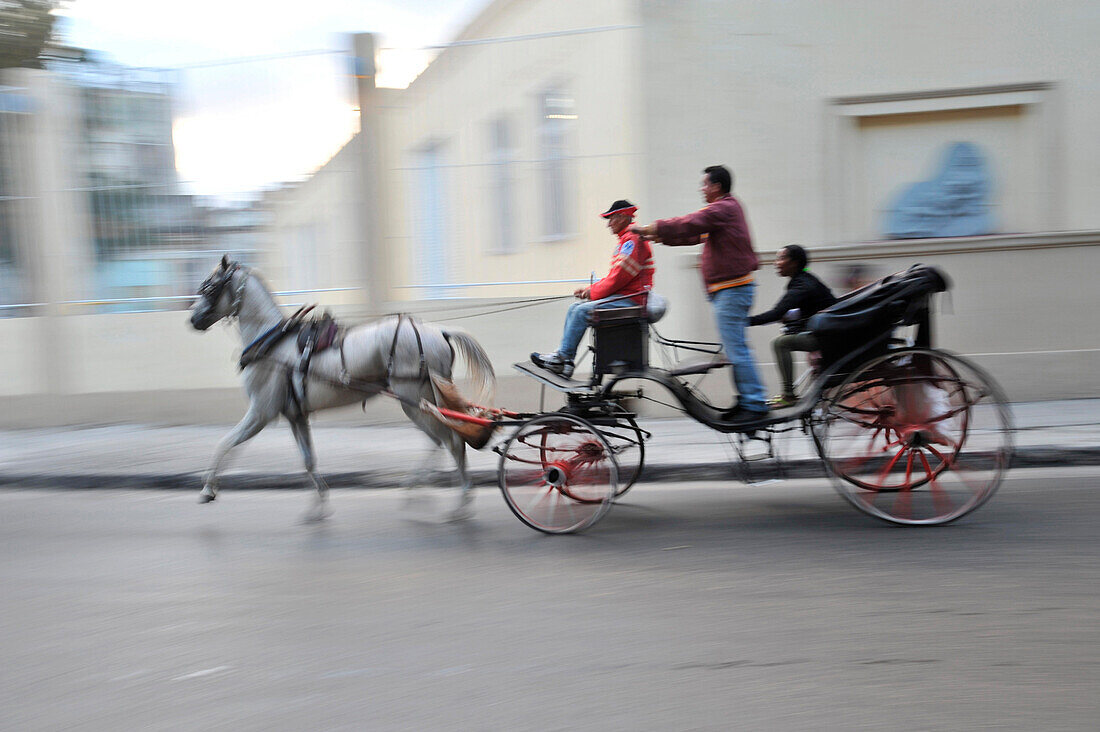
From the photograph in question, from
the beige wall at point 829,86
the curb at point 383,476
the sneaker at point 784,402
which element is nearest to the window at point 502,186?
the beige wall at point 829,86

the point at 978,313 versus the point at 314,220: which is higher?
the point at 314,220

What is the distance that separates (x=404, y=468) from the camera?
746 centimetres

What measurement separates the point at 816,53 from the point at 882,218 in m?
1.83

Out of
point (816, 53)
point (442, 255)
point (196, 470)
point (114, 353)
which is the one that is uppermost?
point (816, 53)

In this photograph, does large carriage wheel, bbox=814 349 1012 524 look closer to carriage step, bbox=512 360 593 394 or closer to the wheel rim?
the wheel rim

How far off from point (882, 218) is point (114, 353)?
8.65 metres

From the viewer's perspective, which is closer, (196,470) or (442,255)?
(196,470)

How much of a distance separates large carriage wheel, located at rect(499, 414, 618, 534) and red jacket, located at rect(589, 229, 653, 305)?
32.5 inches

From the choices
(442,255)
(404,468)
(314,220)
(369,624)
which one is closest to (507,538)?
(369,624)

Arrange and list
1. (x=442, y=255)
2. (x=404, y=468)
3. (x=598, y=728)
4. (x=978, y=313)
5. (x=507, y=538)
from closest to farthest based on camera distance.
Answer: (x=598, y=728) < (x=507, y=538) < (x=404, y=468) < (x=978, y=313) < (x=442, y=255)

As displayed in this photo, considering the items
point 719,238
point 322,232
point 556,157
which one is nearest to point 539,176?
point 556,157

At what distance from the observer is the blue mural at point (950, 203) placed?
30.1ft

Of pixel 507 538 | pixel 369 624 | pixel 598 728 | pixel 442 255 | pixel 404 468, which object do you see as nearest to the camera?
pixel 598 728

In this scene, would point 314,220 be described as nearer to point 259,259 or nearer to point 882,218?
point 259,259
